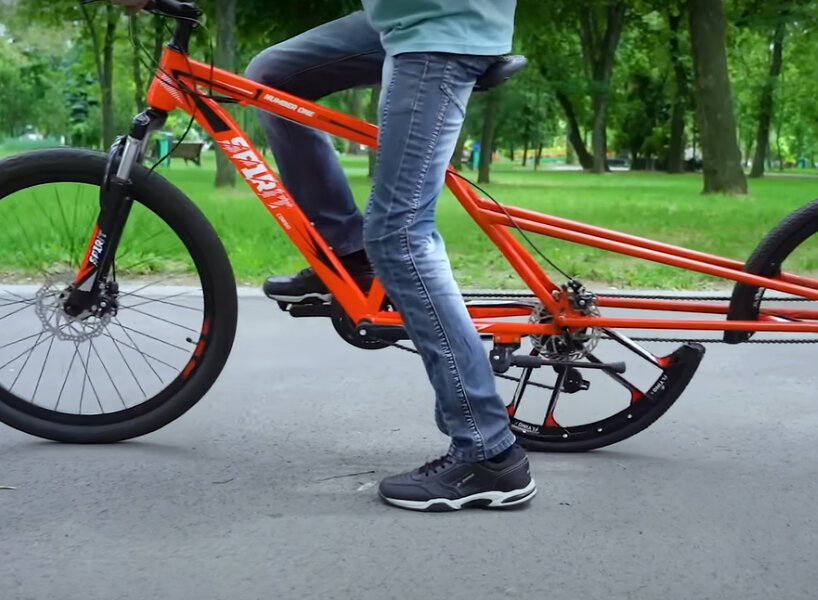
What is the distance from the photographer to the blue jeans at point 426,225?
8.71ft

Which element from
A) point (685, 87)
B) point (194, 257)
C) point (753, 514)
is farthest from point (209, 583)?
point (685, 87)

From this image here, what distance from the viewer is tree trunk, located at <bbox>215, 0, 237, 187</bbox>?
1580 cm

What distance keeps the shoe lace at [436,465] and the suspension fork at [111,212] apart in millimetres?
1113

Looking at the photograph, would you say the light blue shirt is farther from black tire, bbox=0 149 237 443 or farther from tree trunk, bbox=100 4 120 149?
tree trunk, bbox=100 4 120 149

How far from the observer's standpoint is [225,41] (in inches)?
629

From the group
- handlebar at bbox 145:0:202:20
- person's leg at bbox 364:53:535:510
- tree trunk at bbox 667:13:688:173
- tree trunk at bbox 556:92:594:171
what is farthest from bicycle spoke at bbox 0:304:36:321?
tree trunk at bbox 556:92:594:171

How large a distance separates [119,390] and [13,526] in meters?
0.87

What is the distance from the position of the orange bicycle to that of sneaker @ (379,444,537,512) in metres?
0.36

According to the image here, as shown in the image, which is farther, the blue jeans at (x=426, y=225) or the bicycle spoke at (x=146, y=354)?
the bicycle spoke at (x=146, y=354)

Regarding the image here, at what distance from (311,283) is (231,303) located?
25 centimetres

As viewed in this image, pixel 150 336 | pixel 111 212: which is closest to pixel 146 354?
pixel 150 336

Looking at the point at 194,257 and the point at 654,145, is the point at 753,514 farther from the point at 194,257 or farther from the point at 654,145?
the point at 654,145

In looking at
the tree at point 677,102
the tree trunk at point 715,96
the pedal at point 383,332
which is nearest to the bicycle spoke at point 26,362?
the pedal at point 383,332

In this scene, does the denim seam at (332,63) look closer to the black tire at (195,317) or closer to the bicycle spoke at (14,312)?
the black tire at (195,317)
